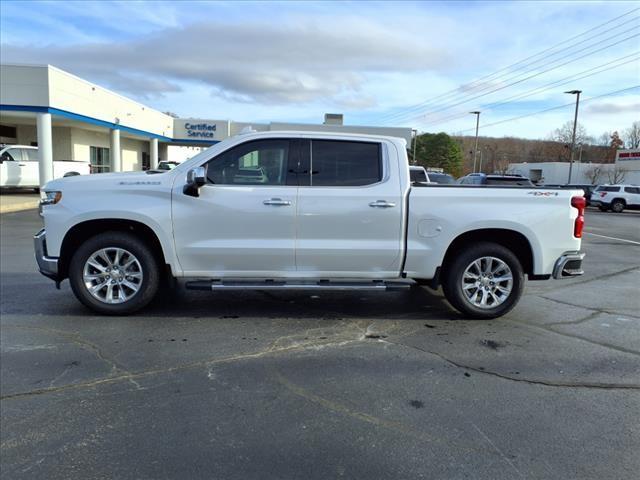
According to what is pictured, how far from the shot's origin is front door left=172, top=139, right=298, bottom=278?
17.8 ft

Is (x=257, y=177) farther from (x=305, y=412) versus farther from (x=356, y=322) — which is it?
(x=305, y=412)

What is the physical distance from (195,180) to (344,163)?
1.63 metres

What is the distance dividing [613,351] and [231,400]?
3700mm

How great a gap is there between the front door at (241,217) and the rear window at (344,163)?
11.7 inches

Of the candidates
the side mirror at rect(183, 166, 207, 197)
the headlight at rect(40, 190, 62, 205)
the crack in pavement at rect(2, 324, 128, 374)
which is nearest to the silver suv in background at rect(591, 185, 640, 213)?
the side mirror at rect(183, 166, 207, 197)

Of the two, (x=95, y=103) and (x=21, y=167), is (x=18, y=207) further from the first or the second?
(x=95, y=103)

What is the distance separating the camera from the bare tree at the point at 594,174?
62469 mm

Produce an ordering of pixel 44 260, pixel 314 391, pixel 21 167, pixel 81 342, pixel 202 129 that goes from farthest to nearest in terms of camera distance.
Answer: pixel 202 129
pixel 21 167
pixel 44 260
pixel 81 342
pixel 314 391

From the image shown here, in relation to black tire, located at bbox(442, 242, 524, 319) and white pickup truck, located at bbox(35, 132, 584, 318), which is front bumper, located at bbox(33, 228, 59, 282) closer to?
white pickup truck, located at bbox(35, 132, 584, 318)

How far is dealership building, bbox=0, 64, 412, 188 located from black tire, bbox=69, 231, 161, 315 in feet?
44.1

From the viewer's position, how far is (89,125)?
28.6 meters

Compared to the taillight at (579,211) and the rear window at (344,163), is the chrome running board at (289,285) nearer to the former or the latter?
the rear window at (344,163)

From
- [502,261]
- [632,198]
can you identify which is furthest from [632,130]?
[502,261]

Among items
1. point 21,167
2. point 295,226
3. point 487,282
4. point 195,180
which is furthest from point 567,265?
point 21,167
